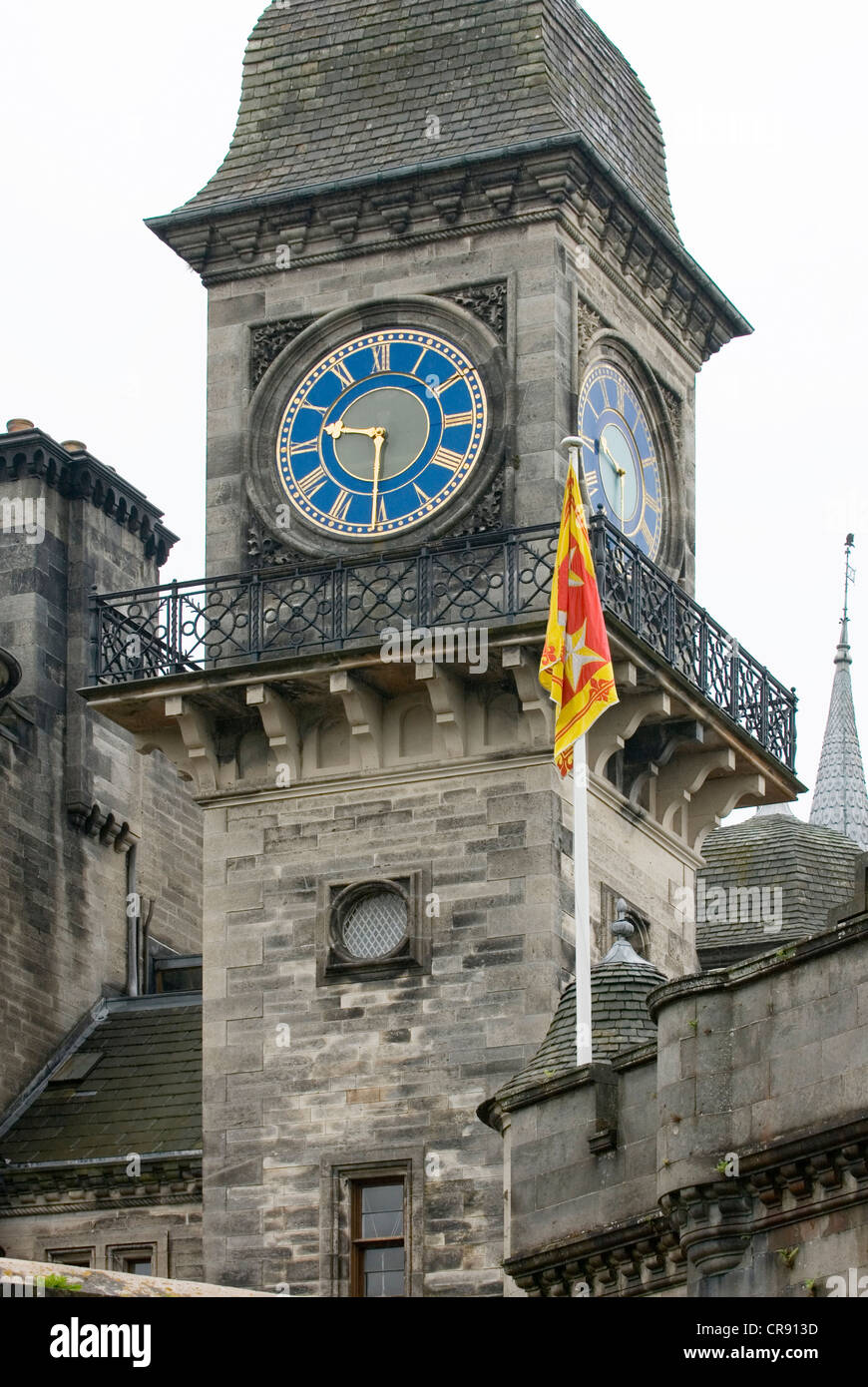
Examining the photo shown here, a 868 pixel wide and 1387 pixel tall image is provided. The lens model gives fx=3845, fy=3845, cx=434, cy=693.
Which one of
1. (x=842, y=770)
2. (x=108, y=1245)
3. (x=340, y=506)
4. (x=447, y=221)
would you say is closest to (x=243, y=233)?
(x=447, y=221)

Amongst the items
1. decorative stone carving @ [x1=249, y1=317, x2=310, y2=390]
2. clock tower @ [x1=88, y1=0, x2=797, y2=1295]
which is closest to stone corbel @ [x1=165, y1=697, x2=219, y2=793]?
clock tower @ [x1=88, y1=0, x2=797, y2=1295]

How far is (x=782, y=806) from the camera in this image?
1933 inches

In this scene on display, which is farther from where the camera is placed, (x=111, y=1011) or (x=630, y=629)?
(x=111, y=1011)

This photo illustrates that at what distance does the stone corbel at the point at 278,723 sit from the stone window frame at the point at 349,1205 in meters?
4.11

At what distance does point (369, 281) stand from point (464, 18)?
3.26m

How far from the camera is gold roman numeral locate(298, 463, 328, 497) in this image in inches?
1531

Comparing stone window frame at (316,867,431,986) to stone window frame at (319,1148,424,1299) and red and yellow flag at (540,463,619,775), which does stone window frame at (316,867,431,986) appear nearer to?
stone window frame at (319,1148,424,1299)

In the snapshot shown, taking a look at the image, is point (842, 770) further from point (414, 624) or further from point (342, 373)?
point (414, 624)

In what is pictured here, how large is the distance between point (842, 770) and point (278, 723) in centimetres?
2186

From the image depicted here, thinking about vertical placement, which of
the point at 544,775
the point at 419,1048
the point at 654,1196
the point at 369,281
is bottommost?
the point at 654,1196

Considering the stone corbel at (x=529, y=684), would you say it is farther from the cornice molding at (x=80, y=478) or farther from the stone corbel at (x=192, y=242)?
the cornice molding at (x=80, y=478)

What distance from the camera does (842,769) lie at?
2296 inches

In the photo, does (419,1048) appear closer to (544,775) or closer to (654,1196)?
(544,775)
